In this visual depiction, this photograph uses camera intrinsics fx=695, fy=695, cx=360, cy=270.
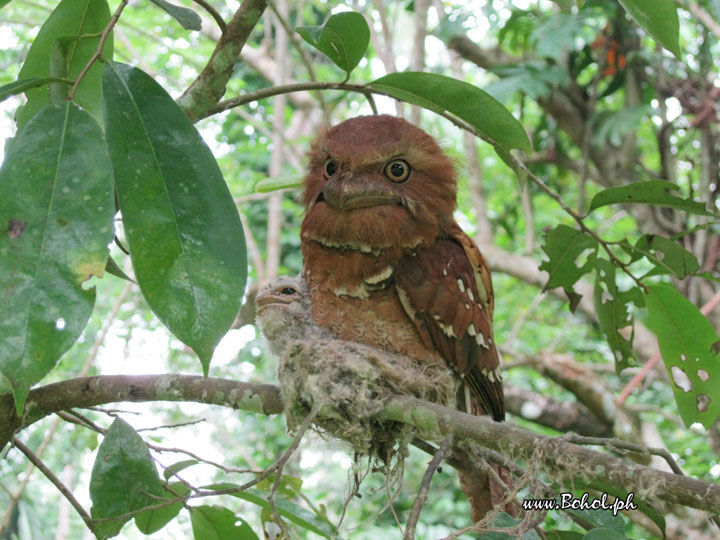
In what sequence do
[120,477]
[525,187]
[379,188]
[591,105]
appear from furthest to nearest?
1. [591,105]
2. [525,187]
3. [379,188]
4. [120,477]

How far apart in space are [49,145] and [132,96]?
177 mm

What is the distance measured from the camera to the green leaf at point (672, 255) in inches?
68.7

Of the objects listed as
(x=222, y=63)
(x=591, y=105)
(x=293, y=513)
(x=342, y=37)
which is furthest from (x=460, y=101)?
(x=591, y=105)

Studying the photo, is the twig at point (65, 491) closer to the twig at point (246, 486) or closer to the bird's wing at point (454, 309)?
the twig at point (246, 486)

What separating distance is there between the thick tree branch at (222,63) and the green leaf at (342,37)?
0.36 ft

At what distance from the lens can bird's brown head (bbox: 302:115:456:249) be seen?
5.95 ft

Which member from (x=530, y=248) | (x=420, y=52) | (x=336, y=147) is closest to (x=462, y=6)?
(x=420, y=52)

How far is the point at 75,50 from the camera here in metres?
1.43

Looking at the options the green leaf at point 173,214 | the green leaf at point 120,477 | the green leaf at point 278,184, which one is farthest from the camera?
the green leaf at point 278,184

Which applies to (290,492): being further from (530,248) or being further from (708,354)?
(530,248)

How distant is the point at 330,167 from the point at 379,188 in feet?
0.60

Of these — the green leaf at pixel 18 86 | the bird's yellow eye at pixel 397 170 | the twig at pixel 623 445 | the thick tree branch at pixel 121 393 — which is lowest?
the twig at pixel 623 445

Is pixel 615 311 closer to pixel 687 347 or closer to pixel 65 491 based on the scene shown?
pixel 687 347

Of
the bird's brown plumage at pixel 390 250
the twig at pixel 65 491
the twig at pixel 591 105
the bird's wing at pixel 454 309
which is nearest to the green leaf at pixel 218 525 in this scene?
the twig at pixel 65 491
